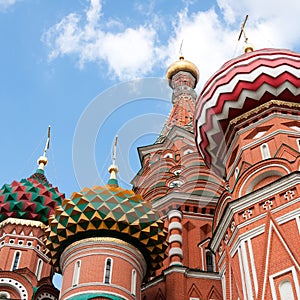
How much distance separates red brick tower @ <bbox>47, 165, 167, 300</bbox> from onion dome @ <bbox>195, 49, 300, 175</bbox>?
2719mm

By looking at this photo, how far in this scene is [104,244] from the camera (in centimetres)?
1354

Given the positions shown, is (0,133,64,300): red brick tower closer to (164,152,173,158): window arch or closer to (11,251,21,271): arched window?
(11,251,21,271): arched window

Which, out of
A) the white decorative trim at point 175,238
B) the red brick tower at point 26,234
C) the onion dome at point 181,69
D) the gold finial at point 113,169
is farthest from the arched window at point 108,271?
the onion dome at point 181,69

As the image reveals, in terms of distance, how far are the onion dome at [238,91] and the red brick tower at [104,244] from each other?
2719 millimetres

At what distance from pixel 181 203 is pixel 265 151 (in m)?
5.06

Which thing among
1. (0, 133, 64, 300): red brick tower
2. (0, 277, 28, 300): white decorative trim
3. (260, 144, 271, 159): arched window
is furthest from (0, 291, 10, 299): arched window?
(260, 144, 271, 159): arched window

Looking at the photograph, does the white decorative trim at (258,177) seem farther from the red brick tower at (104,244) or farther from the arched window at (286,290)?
the arched window at (286,290)

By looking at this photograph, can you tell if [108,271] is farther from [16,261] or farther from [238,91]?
[16,261]

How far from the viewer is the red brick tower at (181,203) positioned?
14977 millimetres

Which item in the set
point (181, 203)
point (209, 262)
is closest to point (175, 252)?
point (209, 262)

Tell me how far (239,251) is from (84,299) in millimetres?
3609

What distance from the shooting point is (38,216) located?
19688 mm

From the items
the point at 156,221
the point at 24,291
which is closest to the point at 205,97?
the point at 156,221

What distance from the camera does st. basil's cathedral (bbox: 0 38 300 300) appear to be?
38.2 feet
